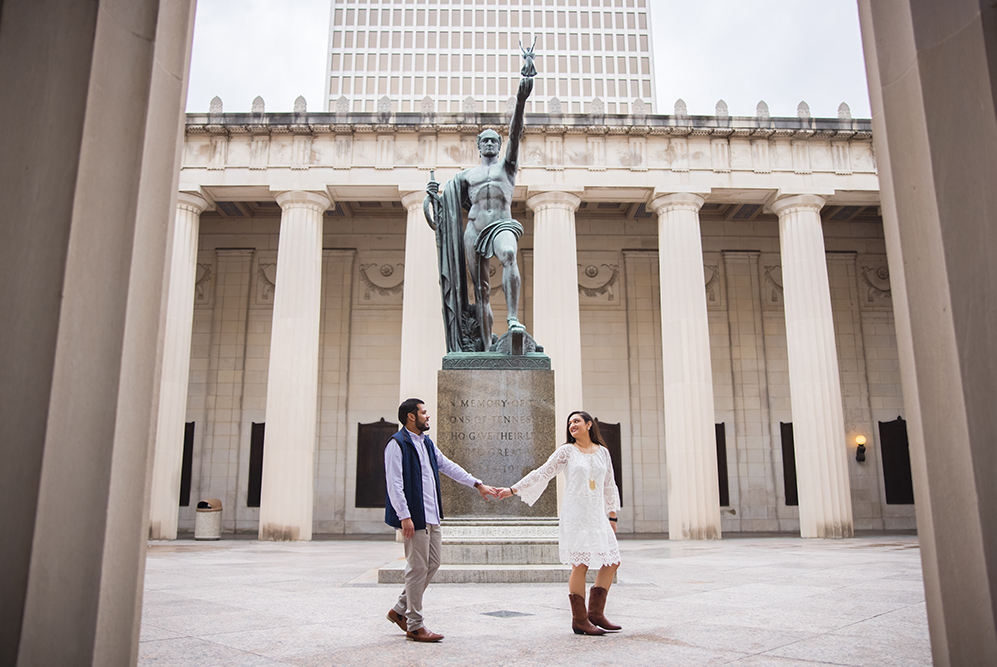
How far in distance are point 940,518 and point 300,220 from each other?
70.3ft

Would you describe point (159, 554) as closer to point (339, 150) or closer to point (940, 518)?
point (339, 150)

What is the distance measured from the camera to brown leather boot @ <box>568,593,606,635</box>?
5395 millimetres

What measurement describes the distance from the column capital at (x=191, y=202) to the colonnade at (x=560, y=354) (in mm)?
54

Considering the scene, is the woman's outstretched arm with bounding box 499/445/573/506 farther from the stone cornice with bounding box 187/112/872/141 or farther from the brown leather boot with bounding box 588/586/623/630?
the stone cornice with bounding box 187/112/872/141

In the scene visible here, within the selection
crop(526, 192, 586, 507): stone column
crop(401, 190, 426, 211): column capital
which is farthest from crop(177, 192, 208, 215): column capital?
crop(526, 192, 586, 507): stone column

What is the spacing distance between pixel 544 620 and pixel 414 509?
1.57 meters

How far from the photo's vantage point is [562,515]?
5770 millimetres

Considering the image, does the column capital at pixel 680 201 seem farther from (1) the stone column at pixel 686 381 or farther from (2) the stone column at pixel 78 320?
(2) the stone column at pixel 78 320

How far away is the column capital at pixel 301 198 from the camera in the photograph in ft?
74.3

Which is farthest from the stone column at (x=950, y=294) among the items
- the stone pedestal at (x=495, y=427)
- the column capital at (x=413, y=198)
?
the column capital at (x=413, y=198)

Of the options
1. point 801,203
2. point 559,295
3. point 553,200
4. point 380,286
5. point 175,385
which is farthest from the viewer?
point 380,286

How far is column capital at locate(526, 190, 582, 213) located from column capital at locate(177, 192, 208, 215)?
32.9ft

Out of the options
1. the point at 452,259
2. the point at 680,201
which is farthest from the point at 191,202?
the point at 452,259

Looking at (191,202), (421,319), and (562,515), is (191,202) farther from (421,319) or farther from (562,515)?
(562,515)
